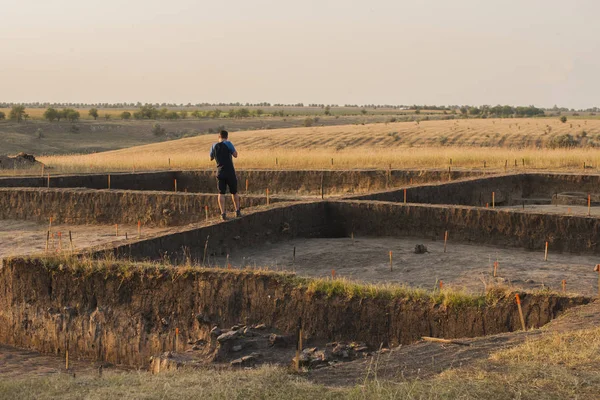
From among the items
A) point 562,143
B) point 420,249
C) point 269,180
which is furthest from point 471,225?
point 562,143

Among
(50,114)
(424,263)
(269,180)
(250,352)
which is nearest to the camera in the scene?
(250,352)

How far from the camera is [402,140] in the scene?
47.8 meters

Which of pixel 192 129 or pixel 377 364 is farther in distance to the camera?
pixel 192 129

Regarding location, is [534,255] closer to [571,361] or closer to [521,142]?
[571,361]

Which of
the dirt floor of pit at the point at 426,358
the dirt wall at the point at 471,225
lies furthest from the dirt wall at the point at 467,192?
the dirt floor of pit at the point at 426,358

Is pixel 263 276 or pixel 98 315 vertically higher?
pixel 263 276

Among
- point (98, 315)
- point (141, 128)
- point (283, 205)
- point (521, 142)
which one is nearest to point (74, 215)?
point (283, 205)

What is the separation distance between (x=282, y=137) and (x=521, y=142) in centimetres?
1507

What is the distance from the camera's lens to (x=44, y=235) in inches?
657

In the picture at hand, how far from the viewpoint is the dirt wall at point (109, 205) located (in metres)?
17.2

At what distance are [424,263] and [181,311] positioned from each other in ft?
15.2

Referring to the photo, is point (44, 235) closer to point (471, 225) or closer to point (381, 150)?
point (471, 225)

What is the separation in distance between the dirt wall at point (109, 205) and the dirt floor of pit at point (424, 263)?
2966mm

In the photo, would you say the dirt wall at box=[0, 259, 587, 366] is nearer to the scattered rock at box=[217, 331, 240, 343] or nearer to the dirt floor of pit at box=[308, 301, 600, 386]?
the scattered rock at box=[217, 331, 240, 343]
